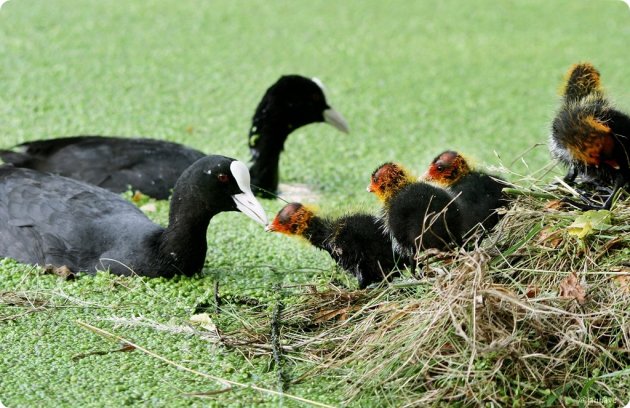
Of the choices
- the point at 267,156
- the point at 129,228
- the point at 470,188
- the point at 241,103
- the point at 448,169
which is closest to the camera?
the point at 470,188

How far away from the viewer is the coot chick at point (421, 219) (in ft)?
10.4

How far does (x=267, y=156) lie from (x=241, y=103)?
1317mm

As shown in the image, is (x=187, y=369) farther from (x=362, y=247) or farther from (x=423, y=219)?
(x=423, y=219)

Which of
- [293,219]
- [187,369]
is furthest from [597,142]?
[187,369]

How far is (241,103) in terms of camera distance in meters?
6.25

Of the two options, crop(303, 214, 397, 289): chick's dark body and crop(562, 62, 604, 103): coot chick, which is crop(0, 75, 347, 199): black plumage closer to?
crop(303, 214, 397, 289): chick's dark body

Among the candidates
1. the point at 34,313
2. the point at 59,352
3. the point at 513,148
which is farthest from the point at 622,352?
the point at 513,148

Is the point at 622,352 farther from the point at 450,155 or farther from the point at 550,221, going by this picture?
the point at 450,155

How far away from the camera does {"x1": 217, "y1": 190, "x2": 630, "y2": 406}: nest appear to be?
2625 mm

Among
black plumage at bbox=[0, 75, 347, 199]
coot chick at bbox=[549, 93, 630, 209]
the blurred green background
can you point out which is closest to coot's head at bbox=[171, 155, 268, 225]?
the blurred green background

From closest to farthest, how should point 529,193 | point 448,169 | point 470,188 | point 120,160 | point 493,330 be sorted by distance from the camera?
point 493,330 → point 529,193 → point 470,188 → point 448,169 → point 120,160

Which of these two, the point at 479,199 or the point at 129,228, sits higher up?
the point at 479,199

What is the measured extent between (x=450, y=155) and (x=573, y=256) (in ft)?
2.39

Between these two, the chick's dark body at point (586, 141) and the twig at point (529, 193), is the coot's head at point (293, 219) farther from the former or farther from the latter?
the chick's dark body at point (586, 141)
